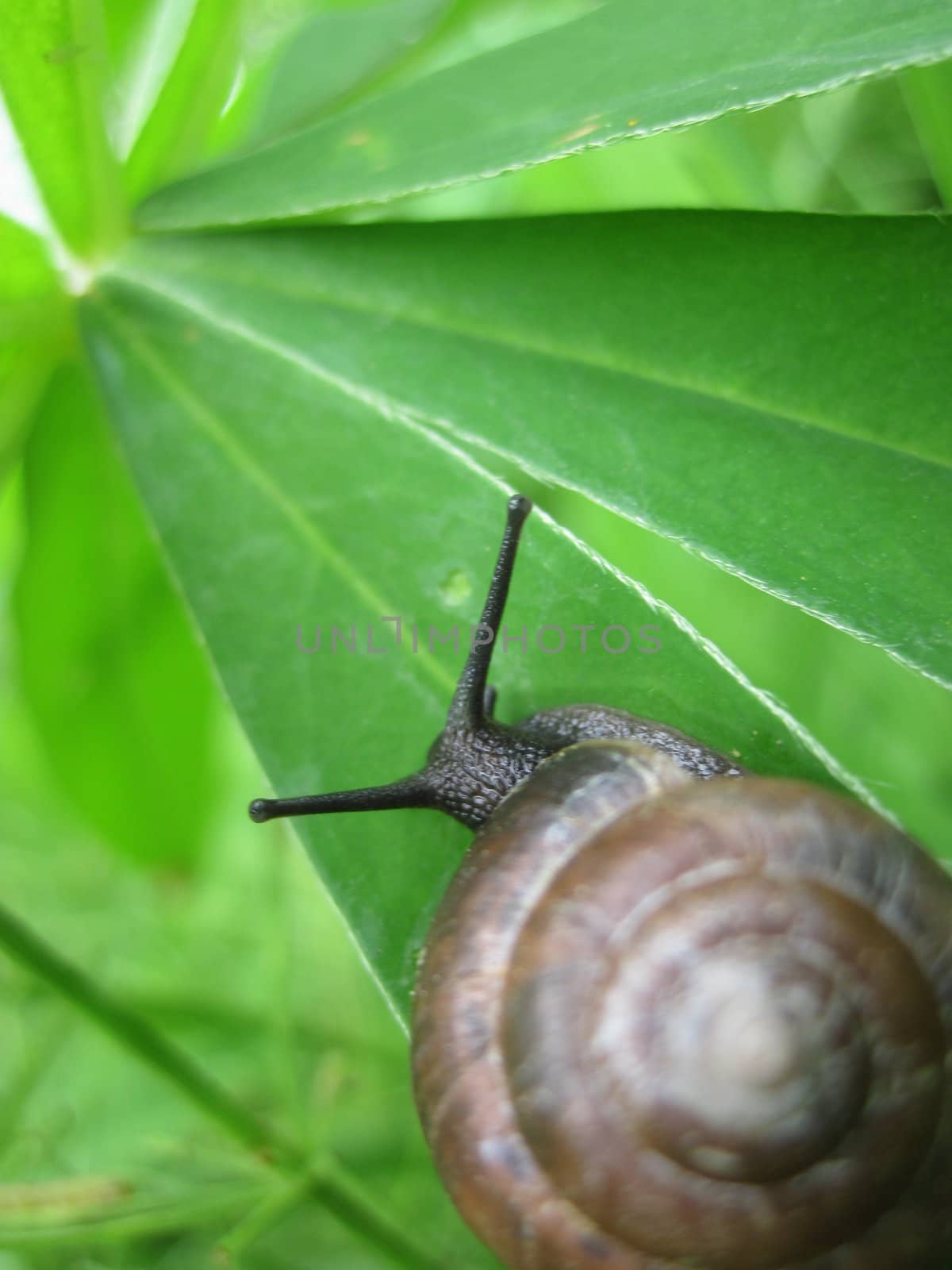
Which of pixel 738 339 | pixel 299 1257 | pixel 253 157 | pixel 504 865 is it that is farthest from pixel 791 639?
pixel 299 1257

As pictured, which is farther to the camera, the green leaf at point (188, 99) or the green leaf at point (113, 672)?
the green leaf at point (113, 672)

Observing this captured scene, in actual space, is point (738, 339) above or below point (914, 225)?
below

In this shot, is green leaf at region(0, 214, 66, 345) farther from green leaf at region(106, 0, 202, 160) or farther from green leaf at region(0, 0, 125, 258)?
green leaf at region(106, 0, 202, 160)

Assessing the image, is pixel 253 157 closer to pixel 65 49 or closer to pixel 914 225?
pixel 65 49

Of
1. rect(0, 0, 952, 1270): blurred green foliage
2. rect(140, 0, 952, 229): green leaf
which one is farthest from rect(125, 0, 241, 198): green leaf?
rect(140, 0, 952, 229): green leaf

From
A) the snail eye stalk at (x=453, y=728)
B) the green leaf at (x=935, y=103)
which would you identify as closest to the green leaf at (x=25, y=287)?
the snail eye stalk at (x=453, y=728)

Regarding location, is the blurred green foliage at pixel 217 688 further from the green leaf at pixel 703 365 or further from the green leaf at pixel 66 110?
the green leaf at pixel 703 365

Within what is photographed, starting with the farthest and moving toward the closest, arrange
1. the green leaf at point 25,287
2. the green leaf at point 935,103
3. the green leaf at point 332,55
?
the green leaf at point 332,55
the green leaf at point 935,103
the green leaf at point 25,287

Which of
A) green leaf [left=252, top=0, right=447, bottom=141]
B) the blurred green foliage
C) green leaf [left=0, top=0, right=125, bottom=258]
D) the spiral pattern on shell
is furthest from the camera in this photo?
green leaf [left=252, top=0, right=447, bottom=141]
